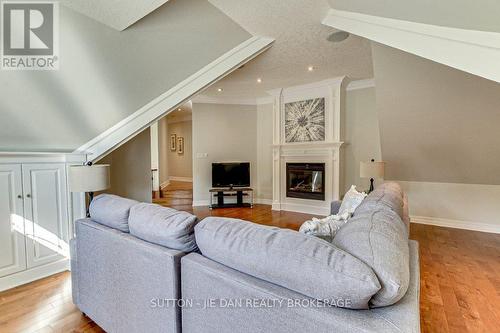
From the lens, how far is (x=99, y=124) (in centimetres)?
257

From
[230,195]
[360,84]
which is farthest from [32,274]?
[360,84]

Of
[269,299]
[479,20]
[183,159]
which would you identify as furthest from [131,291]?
[183,159]

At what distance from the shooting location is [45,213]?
2.46 m

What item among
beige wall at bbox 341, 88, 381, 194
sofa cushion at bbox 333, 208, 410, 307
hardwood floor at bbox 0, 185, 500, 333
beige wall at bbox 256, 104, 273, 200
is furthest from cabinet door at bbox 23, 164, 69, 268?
beige wall at bbox 341, 88, 381, 194

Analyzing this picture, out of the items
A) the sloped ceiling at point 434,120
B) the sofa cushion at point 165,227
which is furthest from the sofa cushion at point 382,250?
the sloped ceiling at point 434,120

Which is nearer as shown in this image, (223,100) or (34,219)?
(34,219)

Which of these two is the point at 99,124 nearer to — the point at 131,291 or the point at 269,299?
the point at 131,291

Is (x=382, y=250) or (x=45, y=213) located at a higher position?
(x=382, y=250)

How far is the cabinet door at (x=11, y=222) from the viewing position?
2189 mm

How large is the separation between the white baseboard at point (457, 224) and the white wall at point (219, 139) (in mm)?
3416

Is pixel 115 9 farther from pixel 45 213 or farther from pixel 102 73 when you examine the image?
pixel 45 213

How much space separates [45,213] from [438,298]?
3662 millimetres

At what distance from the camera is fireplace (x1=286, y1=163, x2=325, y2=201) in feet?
16.3
